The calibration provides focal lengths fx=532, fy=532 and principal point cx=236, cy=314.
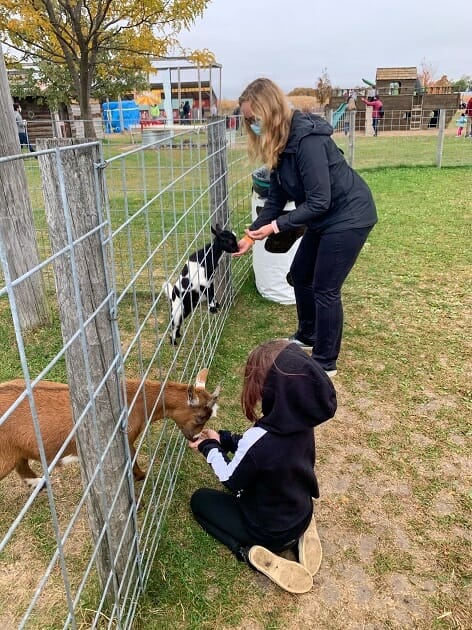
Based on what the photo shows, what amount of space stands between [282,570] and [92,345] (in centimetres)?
130

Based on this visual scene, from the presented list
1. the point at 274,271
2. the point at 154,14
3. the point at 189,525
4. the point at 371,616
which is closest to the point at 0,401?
the point at 189,525

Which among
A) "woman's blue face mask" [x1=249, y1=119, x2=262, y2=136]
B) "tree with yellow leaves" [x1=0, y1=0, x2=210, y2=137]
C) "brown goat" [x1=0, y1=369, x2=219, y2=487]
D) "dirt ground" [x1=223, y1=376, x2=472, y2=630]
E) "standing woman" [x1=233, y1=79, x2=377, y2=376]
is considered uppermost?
"tree with yellow leaves" [x1=0, y1=0, x2=210, y2=137]

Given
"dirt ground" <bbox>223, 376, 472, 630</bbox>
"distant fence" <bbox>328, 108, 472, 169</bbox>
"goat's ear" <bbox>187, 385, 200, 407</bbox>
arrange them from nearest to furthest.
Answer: "dirt ground" <bbox>223, 376, 472, 630</bbox>
"goat's ear" <bbox>187, 385, 200, 407</bbox>
"distant fence" <bbox>328, 108, 472, 169</bbox>

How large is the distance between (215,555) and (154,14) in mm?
9988

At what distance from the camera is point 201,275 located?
4312 millimetres

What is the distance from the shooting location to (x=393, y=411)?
3531 mm

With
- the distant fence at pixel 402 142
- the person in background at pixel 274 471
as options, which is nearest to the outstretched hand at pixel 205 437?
the person in background at pixel 274 471

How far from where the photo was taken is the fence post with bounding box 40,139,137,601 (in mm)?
1436

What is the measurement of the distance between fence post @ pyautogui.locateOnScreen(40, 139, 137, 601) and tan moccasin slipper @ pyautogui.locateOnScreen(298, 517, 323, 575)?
2.43 feet

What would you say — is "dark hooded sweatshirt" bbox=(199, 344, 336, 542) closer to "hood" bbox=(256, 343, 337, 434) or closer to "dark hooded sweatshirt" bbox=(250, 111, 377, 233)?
"hood" bbox=(256, 343, 337, 434)

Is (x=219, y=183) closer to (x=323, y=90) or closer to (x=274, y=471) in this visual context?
(x=274, y=471)

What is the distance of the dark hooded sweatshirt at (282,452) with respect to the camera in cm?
203

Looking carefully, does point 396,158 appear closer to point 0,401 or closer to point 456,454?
point 456,454

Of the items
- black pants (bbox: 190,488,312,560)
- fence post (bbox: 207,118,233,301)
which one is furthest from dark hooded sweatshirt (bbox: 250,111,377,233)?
black pants (bbox: 190,488,312,560)
